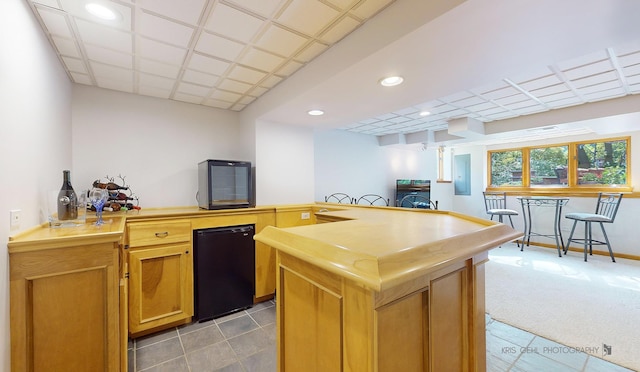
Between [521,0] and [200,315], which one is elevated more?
[521,0]

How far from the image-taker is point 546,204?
5078 mm

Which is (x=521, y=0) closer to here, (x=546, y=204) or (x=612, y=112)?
(x=612, y=112)

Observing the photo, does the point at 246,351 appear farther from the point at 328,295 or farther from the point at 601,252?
the point at 601,252

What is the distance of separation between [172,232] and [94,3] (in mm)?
1715

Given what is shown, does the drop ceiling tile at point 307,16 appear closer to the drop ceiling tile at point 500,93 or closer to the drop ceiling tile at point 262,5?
the drop ceiling tile at point 262,5

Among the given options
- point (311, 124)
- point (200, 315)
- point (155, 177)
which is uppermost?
point (311, 124)

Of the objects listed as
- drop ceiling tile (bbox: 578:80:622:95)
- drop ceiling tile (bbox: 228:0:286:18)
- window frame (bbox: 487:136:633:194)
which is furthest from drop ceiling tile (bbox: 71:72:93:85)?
window frame (bbox: 487:136:633:194)

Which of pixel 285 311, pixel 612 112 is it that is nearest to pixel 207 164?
pixel 285 311

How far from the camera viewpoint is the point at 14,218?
1.25 m

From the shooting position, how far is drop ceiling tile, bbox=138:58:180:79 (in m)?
2.07

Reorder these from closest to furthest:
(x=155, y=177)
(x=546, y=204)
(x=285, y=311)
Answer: (x=285, y=311) < (x=155, y=177) < (x=546, y=204)

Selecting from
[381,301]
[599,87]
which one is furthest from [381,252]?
[599,87]

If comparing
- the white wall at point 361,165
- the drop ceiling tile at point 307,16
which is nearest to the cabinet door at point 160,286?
the drop ceiling tile at point 307,16

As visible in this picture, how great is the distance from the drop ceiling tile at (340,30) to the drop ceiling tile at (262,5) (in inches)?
14.5
